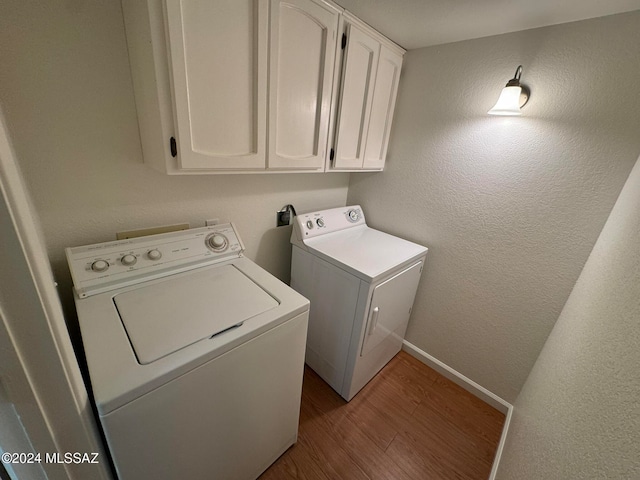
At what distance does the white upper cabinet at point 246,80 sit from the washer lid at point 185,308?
0.47 meters

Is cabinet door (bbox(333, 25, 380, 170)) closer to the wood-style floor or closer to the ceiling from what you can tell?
the ceiling

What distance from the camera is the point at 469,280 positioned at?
1.65 metres

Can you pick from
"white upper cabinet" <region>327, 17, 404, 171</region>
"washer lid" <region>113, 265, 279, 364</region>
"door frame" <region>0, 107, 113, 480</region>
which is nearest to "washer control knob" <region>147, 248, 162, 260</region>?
"washer lid" <region>113, 265, 279, 364</region>

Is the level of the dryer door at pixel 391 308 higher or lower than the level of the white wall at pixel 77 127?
lower

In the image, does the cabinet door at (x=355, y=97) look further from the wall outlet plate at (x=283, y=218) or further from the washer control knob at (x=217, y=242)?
the washer control knob at (x=217, y=242)

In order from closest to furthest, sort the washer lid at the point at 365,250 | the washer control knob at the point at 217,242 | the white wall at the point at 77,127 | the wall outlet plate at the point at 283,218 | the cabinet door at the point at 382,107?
the white wall at the point at 77,127, the washer control knob at the point at 217,242, the washer lid at the point at 365,250, the cabinet door at the point at 382,107, the wall outlet plate at the point at 283,218

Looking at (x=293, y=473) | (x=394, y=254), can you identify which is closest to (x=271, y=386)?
(x=293, y=473)

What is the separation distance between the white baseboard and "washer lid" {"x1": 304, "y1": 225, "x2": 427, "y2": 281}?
2.81 feet

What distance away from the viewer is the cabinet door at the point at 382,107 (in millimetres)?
1524

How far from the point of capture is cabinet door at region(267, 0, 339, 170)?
105 cm

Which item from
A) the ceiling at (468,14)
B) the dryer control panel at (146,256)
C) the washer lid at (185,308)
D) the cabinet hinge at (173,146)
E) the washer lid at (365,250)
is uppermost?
the ceiling at (468,14)

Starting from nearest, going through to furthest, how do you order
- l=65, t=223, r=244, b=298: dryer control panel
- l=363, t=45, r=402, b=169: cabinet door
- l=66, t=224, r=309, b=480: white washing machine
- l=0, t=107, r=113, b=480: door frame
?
l=0, t=107, r=113, b=480: door frame
l=66, t=224, r=309, b=480: white washing machine
l=65, t=223, r=244, b=298: dryer control panel
l=363, t=45, r=402, b=169: cabinet door

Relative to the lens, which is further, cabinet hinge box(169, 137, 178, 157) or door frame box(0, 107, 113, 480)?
cabinet hinge box(169, 137, 178, 157)

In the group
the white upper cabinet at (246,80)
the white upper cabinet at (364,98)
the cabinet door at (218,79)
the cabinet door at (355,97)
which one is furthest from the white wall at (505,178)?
the cabinet door at (218,79)
